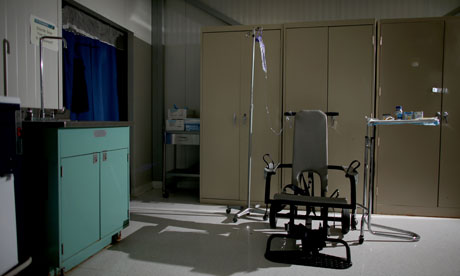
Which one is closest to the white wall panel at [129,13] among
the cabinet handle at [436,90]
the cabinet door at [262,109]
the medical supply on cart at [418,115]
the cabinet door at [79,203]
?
the cabinet door at [262,109]

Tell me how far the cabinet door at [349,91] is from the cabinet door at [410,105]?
0.15m

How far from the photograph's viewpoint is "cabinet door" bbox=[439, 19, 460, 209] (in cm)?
333

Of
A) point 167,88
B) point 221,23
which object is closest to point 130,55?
point 167,88

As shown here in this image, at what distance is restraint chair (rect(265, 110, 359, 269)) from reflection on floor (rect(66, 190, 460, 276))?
110mm

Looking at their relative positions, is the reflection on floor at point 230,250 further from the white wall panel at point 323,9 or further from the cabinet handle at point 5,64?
the white wall panel at point 323,9

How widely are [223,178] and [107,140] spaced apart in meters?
1.73

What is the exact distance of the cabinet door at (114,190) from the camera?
2363 mm

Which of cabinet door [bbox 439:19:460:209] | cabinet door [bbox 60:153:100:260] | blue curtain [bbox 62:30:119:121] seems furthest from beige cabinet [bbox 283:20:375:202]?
cabinet door [bbox 60:153:100:260]

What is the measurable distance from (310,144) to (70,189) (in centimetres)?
191

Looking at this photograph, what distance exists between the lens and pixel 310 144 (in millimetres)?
2844

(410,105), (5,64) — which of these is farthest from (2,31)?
(410,105)

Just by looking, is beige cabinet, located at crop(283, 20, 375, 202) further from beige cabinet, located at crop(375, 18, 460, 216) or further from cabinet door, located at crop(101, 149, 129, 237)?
cabinet door, located at crop(101, 149, 129, 237)

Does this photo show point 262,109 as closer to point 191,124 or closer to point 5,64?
point 191,124

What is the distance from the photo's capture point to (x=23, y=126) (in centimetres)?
195
